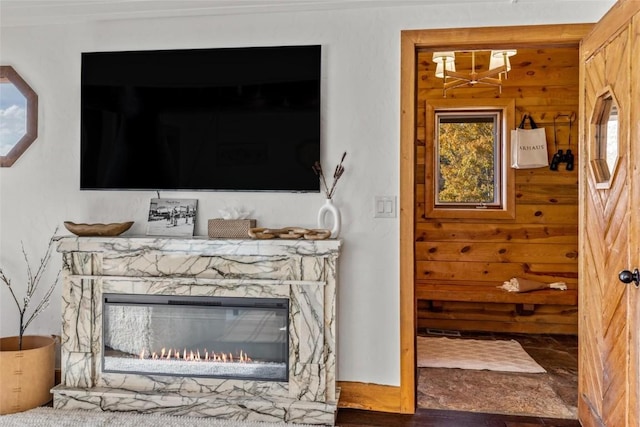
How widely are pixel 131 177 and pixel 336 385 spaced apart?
5.76 ft

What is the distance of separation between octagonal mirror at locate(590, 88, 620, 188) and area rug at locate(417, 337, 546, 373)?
5.54 feet

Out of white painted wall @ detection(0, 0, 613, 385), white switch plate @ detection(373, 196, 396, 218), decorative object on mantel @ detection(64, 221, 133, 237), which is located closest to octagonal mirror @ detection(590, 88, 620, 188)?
white painted wall @ detection(0, 0, 613, 385)

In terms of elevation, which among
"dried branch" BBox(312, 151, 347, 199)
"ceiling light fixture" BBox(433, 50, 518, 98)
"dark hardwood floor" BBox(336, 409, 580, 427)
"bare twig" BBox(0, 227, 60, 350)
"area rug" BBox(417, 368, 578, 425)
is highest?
"ceiling light fixture" BBox(433, 50, 518, 98)

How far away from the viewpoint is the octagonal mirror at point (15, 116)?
3.05 meters

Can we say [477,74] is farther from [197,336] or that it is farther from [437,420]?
[197,336]

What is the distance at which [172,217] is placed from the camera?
2.91 metres

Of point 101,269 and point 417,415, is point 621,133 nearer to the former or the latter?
point 417,415

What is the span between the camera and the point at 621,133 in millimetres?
2143

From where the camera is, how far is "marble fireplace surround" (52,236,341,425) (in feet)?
8.48

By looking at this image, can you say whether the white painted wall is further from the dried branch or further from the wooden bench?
the wooden bench

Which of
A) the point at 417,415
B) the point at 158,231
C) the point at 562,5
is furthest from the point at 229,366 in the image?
the point at 562,5

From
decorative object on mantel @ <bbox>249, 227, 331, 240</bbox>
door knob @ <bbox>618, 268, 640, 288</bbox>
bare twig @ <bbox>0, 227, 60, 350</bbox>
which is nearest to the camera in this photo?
door knob @ <bbox>618, 268, 640, 288</bbox>

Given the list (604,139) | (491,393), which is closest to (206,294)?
(491,393)

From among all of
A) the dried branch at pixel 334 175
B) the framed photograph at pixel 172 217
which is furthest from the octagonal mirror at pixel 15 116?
the dried branch at pixel 334 175
